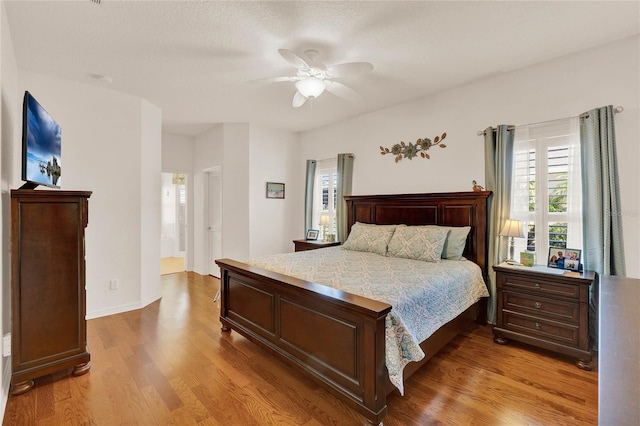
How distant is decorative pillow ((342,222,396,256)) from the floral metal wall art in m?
1.03

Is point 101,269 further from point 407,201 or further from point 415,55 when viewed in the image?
point 415,55

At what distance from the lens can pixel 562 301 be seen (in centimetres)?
251

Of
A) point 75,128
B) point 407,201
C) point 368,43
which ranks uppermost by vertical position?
point 368,43

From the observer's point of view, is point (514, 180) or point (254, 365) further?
point (514, 180)

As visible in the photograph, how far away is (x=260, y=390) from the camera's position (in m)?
2.12

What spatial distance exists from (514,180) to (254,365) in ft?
10.0

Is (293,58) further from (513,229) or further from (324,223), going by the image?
(324,223)

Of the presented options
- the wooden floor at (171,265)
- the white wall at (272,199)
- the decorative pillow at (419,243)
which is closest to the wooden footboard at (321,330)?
the decorative pillow at (419,243)

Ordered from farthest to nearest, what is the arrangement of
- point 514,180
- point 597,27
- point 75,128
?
point 75,128 < point 514,180 < point 597,27

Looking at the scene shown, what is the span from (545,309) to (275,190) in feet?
13.1

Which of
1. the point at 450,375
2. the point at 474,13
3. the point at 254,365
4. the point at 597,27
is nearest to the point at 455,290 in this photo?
the point at 450,375

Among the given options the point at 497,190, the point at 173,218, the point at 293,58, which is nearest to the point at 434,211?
the point at 497,190

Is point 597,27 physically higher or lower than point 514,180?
higher

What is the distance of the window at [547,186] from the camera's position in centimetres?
278
